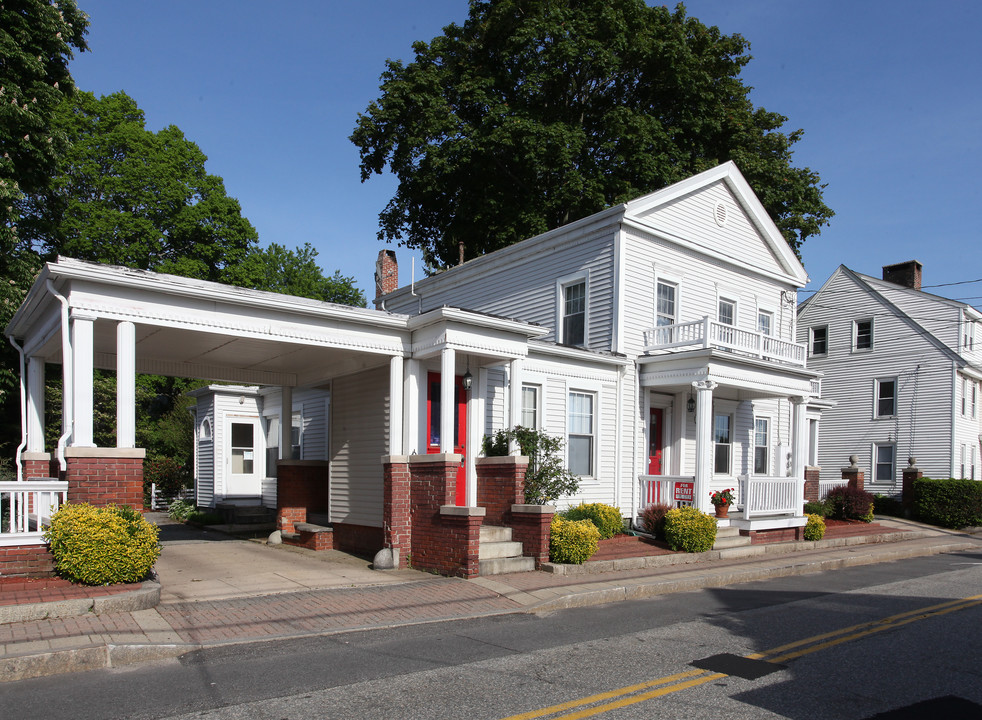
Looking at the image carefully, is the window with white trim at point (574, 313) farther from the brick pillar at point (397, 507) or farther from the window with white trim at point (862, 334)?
the window with white trim at point (862, 334)

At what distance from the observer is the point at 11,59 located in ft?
53.1

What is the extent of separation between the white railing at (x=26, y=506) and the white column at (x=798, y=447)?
1525cm

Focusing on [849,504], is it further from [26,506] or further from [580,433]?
[26,506]

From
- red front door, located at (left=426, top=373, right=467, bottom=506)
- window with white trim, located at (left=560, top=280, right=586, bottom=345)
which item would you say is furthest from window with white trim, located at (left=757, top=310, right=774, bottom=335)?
red front door, located at (left=426, top=373, right=467, bottom=506)

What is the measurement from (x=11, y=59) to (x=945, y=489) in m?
28.7

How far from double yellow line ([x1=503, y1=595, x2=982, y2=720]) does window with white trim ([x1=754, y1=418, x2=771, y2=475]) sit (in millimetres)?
11119

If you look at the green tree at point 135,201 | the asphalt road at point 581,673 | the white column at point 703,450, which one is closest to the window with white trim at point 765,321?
the white column at point 703,450

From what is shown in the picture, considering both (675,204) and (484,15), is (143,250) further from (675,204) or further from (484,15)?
(675,204)

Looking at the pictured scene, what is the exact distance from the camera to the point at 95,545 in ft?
27.2

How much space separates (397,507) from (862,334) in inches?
1033

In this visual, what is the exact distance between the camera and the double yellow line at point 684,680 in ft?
18.7

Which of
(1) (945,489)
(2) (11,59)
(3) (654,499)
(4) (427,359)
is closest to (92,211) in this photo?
(2) (11,59)

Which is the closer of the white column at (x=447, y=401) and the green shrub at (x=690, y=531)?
the white column at (x=447, y=401)

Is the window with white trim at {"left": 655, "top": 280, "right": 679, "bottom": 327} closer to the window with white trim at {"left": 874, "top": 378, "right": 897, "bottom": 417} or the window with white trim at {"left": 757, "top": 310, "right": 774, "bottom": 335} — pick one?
the window with white trim at {"left": 757, "top": 310, "right": 774, "bottom": 335}
